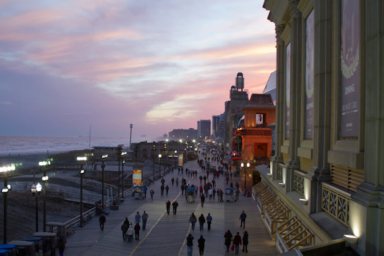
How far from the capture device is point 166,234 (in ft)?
84.7

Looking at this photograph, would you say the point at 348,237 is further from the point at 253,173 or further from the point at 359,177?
the point at 253,173

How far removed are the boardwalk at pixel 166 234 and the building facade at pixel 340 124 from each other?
680 centimetres

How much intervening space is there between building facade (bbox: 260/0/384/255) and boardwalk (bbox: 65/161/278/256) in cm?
680

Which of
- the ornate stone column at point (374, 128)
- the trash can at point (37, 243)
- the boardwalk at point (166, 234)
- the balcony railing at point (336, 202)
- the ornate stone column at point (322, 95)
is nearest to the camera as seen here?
the ornate stone column at point (374, 128)

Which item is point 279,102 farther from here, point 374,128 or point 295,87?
point 374,128

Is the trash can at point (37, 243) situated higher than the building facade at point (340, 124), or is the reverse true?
the building facade at point (340, 124)

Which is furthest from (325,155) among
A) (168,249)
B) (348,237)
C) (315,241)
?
(168,249)

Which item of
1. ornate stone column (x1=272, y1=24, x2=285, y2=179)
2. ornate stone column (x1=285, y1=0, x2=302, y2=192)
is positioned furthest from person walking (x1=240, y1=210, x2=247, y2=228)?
ornate stone column (x1=285, y1=0, x2=302, y2=192)

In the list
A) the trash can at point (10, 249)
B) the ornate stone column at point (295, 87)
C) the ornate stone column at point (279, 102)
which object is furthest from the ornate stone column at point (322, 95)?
the trash can at point (10, 249)

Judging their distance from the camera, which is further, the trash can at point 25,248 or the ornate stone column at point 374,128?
the trash can at point 25,248

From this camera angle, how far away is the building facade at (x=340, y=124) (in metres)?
8.52

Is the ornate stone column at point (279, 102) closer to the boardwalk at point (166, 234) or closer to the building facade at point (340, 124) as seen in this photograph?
the boardwalk at point (166, 234)

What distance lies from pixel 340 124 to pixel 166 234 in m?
16.1

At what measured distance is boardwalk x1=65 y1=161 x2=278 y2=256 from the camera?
22138 mm
